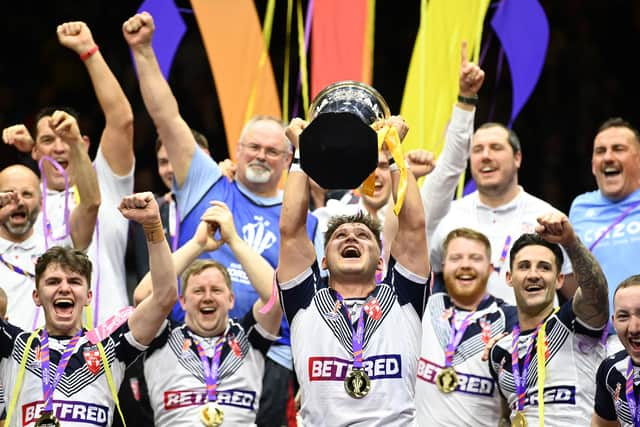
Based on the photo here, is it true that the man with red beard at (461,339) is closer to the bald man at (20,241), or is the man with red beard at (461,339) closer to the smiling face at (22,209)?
the bald man at (20,241)

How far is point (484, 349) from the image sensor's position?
244 inches

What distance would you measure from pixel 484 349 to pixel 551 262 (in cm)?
54

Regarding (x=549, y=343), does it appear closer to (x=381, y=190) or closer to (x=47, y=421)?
(x=381, y=190)

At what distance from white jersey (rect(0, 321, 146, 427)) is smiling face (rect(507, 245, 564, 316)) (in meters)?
1.63

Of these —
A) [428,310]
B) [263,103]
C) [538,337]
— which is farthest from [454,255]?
[263,103]

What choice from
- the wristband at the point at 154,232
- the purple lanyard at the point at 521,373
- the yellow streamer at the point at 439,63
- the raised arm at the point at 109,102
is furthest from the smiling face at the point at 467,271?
the raised arm at the point at 109,102

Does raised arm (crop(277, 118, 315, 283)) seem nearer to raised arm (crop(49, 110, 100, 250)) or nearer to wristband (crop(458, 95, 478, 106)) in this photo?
raised arm (crop(49, 110, 100, 250))

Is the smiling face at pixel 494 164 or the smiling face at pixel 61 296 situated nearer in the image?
the smiling face at pixel 61 296

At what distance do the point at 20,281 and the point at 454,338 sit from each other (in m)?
1.99

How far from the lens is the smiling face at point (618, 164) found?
6.64 m

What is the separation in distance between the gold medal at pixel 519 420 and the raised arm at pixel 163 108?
6.43 feet

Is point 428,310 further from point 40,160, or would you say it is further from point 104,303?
point 40,160

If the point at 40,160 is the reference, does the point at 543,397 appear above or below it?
below

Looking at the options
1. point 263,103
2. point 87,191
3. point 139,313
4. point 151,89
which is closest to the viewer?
point 139,313
